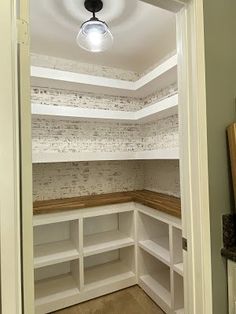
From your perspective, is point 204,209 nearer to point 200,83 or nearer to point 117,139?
point 200,83

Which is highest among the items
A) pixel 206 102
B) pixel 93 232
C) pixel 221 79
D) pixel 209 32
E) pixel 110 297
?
pixel 209 32

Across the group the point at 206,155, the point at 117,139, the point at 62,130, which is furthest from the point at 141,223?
the point at 206,155

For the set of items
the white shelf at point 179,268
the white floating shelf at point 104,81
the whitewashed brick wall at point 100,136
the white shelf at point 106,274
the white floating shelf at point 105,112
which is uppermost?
the white floating shelf at point 104,81

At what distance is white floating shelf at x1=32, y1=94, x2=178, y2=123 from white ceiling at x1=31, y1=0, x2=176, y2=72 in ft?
1.87

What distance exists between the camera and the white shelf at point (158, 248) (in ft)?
6.58

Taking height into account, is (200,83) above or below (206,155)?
above

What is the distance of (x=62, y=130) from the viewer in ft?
7.96

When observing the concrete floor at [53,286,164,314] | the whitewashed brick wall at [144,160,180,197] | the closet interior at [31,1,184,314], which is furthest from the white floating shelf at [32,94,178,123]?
the concrete floor at [53,286,164,314]

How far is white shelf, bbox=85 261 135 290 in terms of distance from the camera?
2263 mm

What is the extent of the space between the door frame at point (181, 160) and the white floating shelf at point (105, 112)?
0.89 meters

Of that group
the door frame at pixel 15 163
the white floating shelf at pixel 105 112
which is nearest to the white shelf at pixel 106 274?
the white floating shelf at pixel 105 112

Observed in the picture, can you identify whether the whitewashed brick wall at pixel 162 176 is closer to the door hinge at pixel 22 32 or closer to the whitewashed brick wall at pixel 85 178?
the whitewashed brick wall at pixel 85 178

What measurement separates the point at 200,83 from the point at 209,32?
0.88ft

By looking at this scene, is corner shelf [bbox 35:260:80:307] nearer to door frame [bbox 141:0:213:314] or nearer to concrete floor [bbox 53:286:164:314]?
concrete floor [bbox 53:286:164:314]
